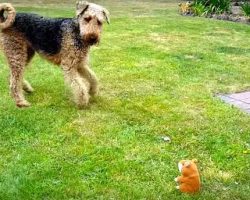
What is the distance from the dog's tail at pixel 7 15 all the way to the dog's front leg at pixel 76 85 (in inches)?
34.8

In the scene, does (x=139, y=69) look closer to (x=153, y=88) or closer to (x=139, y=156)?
(x=153, y=88)

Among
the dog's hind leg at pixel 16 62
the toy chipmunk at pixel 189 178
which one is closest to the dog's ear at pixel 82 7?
the dog's hind leg at pixel 16 62

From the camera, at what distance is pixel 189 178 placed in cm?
399

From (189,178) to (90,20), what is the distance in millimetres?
2546

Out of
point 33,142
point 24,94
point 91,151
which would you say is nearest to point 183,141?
point 91,151

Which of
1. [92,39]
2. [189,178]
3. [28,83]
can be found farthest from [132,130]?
[28,83]

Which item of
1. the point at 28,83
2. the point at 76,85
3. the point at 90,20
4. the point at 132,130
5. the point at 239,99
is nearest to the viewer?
the point at 132,130

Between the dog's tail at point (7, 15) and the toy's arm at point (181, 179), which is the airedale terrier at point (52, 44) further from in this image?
the toy's arm at point (181, 179)

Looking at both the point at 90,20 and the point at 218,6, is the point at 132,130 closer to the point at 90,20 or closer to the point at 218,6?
the point at 90,20

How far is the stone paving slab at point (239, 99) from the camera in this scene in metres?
6.33

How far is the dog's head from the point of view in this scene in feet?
18.5

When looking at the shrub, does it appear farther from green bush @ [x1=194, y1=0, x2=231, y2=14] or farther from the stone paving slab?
the stone paving slab

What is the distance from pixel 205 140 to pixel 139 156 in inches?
34.2

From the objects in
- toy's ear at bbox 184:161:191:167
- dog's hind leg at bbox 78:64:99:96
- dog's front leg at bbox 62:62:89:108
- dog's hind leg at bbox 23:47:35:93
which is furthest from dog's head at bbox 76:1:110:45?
toy's ear at bbox 184:161:191:167
